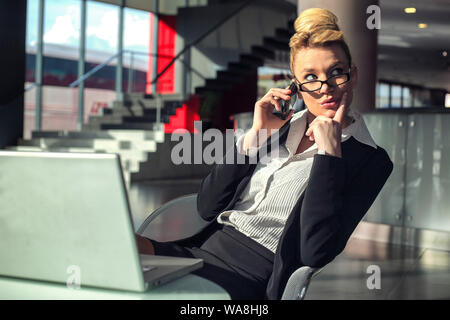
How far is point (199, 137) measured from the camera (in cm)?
1177

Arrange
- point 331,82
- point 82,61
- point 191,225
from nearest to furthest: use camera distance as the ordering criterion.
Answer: point 331,82
point 191,225
point 82,61

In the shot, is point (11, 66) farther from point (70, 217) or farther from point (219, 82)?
point (70, 217)

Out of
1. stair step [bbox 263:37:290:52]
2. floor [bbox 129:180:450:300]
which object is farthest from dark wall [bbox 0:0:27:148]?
floor [bbox 129:180:450:300]

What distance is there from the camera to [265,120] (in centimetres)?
159

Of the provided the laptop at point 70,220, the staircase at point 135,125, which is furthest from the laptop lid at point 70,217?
the staircase at point 135,125

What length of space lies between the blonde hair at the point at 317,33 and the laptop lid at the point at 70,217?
0.71m

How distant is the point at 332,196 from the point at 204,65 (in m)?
12.6

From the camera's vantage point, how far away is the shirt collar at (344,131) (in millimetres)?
1517

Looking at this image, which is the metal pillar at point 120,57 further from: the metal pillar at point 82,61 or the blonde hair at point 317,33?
the blonde hair at point 317,33

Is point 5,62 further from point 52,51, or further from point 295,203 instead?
point 295,203

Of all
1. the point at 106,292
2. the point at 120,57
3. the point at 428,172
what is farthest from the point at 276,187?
the point at 120,57

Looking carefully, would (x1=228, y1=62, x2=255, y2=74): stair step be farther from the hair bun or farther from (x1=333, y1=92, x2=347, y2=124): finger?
(x1=333, y1=92, x2=347, y2=124): finger

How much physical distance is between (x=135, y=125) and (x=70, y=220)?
11.1 m

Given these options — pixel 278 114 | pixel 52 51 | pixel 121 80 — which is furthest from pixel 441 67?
pixel 278 114
